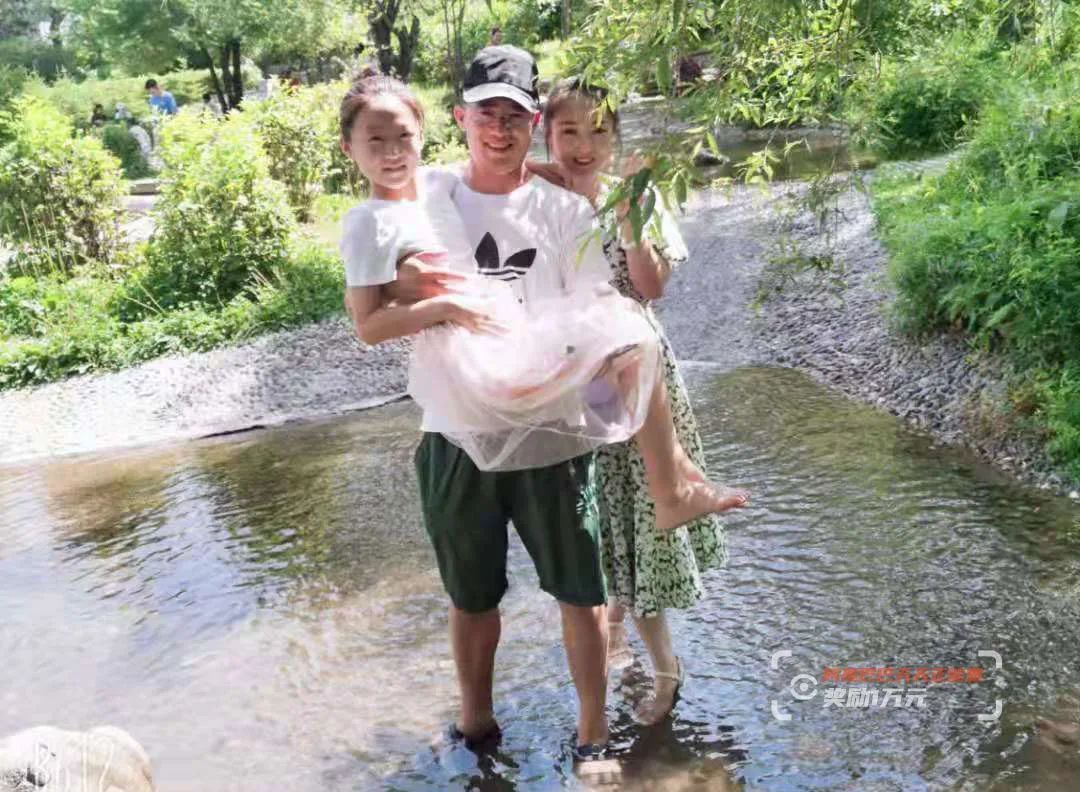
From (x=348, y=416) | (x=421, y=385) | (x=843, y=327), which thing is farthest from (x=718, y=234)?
(x=421, y=385)

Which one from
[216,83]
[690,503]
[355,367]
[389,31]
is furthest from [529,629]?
[216,83]

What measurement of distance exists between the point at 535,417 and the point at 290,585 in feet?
8.16

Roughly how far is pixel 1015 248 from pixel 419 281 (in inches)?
163

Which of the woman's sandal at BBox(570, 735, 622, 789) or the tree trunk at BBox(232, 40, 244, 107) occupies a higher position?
the tree trunk at BBox(232, 40, 244, 107)

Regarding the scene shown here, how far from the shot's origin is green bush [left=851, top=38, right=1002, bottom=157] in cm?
1169

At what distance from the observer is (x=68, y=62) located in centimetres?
3678

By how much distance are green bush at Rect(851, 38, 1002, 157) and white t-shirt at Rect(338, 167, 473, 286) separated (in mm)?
9959

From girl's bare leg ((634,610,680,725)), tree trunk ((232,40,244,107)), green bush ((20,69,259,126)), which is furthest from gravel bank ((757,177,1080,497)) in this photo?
green bush ((20,69,259,126))

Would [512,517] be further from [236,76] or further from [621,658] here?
[236,76]

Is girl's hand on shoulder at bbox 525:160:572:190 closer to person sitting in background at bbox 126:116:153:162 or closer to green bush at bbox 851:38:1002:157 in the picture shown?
green bush at bbox 851:38:1002:157

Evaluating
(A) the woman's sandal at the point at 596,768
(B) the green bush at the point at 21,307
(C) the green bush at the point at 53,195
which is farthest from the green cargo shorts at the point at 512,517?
(C) the green bush at the point at 53,195

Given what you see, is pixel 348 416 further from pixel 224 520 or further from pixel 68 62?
pixel 68 62

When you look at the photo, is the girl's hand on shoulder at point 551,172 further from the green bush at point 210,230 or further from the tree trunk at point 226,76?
the tree trunk at point 226,76

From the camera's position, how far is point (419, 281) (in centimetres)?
256
